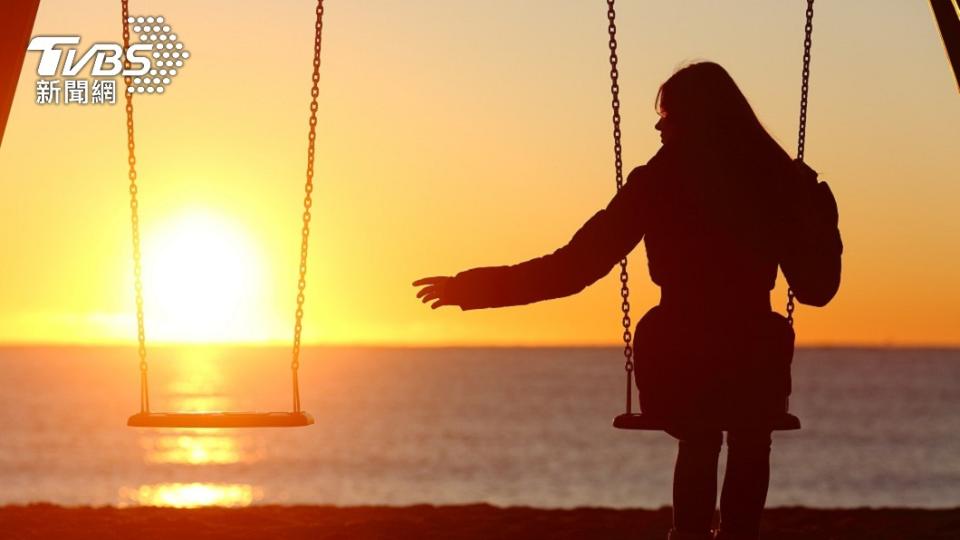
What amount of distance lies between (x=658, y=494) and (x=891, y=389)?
69.8m

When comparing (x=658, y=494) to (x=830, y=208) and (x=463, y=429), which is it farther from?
(x=830, y=208)

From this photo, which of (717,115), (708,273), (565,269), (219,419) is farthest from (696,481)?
(219,419)

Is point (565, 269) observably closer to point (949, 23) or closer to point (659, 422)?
point (659, 422)

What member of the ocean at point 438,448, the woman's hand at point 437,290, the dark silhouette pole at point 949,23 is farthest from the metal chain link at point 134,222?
the ocean at point 438,448

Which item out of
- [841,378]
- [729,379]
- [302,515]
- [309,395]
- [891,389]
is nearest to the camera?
[729,379]

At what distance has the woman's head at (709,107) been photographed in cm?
631

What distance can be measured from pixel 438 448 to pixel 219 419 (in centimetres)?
6737

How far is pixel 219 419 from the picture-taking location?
→ 7559mm

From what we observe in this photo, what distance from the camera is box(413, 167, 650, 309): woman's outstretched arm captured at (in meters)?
6.41

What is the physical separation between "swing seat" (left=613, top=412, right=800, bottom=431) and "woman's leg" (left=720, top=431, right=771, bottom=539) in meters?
0.06

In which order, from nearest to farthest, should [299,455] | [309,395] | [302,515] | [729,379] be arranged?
[729,379]
[302,515]
[299,455]
[309,395]

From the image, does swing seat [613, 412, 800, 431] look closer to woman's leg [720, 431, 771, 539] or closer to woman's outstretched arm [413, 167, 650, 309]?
woman's leg [720, 431, 771, 539]

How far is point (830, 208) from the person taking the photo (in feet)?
21.0

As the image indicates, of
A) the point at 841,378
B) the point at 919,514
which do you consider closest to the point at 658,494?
the point at 919,514
